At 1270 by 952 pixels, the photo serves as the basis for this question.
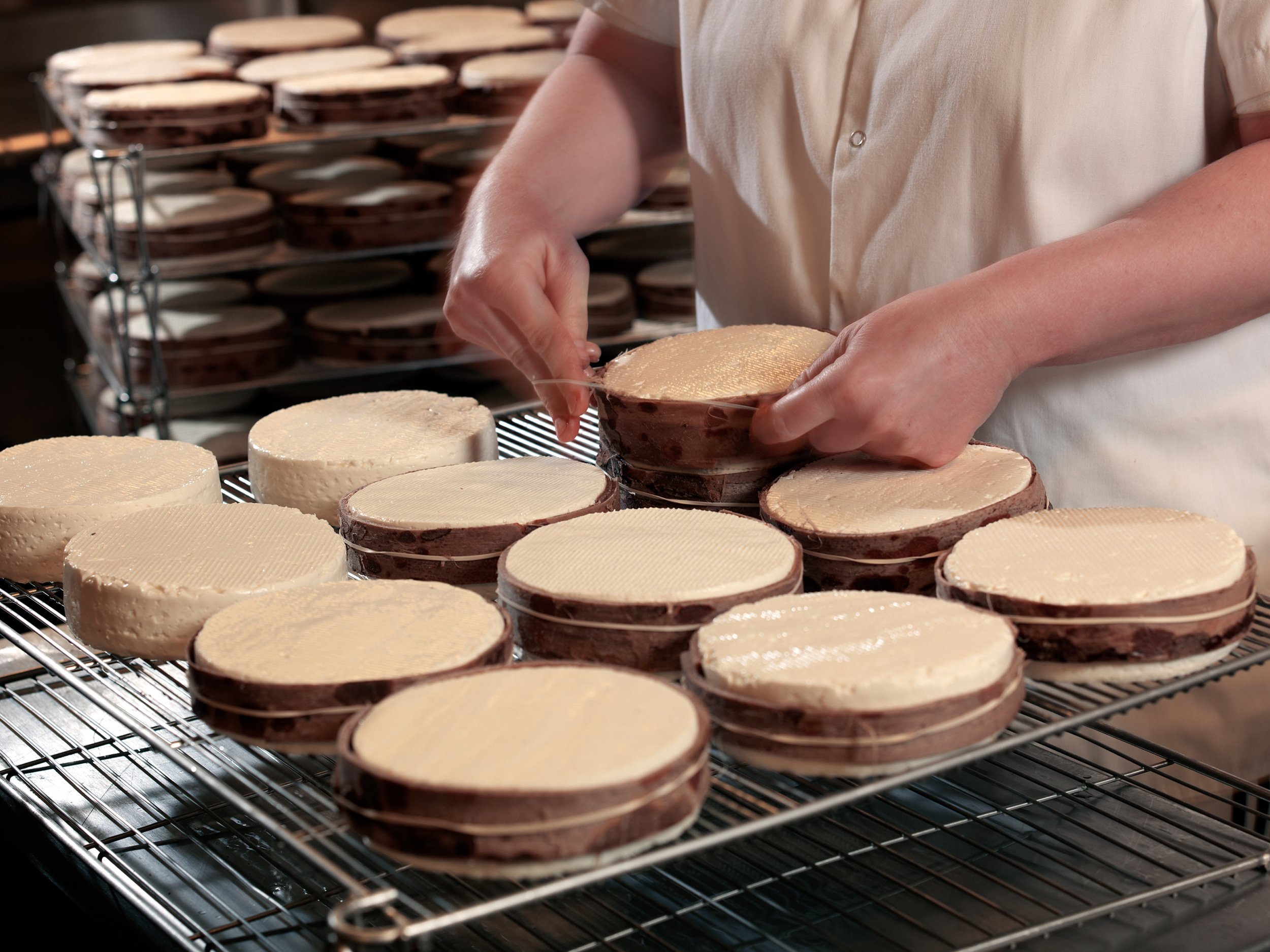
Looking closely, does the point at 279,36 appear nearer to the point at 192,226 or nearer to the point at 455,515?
the point at 192,226

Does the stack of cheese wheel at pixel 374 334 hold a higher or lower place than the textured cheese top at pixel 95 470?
lower

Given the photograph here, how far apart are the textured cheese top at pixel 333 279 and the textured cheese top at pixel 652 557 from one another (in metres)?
2.51

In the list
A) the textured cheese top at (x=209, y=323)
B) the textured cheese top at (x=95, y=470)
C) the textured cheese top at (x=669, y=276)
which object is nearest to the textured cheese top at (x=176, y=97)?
the textured cheese top at (x=209, y=323)

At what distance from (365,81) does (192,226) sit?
1.75ft

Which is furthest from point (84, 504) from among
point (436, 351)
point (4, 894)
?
point (436, 351)

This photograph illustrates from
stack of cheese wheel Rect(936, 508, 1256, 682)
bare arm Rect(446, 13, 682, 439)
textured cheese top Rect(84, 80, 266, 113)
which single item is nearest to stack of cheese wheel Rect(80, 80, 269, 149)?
textured cheese top Rect(84, 80, 266, 113)

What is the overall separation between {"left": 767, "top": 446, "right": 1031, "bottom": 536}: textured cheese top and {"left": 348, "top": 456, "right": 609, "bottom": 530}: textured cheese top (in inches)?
7.4

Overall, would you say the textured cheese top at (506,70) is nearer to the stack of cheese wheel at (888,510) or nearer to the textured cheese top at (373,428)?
the textured cheese top at (373,428)

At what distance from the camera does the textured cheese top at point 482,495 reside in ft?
3.98

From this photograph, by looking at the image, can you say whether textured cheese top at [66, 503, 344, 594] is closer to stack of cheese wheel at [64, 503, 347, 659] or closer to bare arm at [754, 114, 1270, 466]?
stack of cheese wheel at [64, 503, 347, 659]

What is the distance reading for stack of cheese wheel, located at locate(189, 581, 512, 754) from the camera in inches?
37.2

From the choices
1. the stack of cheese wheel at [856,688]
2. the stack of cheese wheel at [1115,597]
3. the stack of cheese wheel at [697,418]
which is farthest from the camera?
the stack of cheese wheel at [697,418]

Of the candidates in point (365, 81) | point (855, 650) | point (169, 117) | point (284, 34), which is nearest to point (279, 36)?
point (284, 34)

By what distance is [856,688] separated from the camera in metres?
0.89
